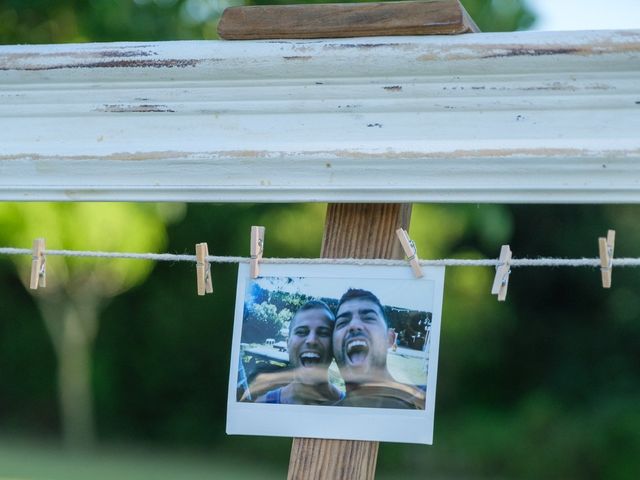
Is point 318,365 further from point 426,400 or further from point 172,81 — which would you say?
point 172,81

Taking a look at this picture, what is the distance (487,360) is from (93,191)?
499 centimetres

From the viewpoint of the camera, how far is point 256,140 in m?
0.82

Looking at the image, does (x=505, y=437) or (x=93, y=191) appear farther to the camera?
(x=505, y=437)

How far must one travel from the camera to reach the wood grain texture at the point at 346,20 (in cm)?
80

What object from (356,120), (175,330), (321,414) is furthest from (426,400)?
(175,330)

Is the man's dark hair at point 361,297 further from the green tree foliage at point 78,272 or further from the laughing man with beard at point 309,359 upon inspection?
the green tree foliage at point 78,272

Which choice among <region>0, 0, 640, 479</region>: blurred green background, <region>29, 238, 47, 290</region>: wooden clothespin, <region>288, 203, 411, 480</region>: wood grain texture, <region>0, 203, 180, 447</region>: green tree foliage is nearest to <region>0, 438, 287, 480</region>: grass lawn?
<region>0, 0, 640, 479</region>: blurred green background

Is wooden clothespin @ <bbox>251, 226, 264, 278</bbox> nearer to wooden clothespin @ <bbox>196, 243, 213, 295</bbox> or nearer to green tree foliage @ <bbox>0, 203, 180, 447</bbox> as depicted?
wooden clothespin @ <bbox>196, 243, 213, 295</bbox>

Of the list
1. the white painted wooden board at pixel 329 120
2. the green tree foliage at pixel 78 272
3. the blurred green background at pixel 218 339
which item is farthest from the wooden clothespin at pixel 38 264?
the green tree foliage at pixel 78 272

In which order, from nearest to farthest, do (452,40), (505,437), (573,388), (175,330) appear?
1. (452,40)
2. (505,437)
3. (573,388)
4. (175,330)

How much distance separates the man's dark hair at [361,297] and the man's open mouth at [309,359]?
0.05m

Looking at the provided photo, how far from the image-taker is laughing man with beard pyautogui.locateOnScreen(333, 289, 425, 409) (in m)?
0.84

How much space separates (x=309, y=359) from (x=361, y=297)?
74 millimetres

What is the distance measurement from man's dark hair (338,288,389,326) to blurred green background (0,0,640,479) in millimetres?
3845
